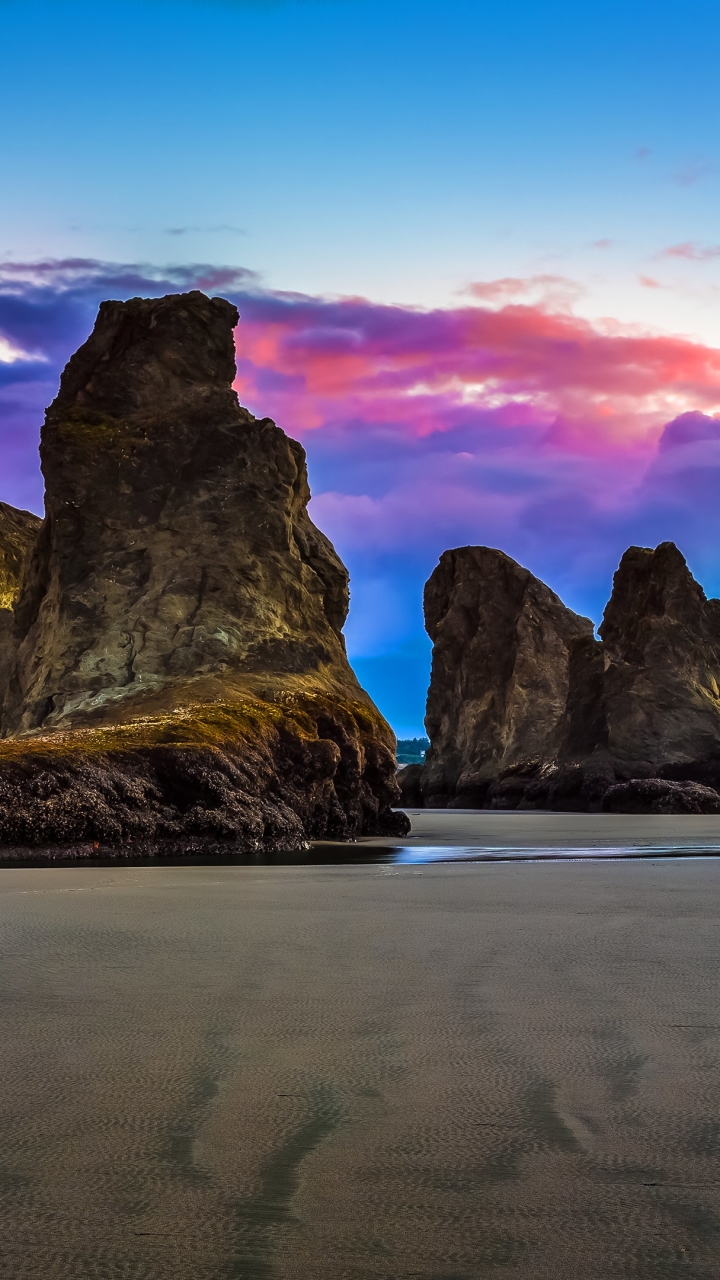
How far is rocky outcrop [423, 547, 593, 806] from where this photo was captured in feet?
413

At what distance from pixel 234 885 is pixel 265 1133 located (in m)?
10.6

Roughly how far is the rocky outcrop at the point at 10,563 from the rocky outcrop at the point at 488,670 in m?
63.3

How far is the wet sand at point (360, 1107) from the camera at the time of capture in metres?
2.85

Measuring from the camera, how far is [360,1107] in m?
3.95

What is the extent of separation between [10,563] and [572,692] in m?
55.8

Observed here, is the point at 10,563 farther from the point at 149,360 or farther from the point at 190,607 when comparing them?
the point at 190,607

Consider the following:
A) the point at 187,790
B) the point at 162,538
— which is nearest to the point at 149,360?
the point at 162,538

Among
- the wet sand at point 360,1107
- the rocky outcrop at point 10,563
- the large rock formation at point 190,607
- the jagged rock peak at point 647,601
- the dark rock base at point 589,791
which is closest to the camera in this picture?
the wet sand at point 360,1107

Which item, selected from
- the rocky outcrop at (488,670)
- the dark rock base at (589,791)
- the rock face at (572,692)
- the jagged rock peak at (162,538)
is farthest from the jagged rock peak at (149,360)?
the rocky outcrop at (488,670)

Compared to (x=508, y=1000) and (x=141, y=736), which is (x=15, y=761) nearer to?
(x=141, y=736)

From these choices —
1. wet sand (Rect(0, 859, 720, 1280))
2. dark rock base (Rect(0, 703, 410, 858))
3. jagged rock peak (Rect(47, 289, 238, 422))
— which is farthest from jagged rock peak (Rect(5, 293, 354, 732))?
wet sand (Rect(0, 859, 720, 1280))

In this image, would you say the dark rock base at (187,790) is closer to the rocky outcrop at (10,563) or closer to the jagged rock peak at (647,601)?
the rocky outcrop at (10,563)

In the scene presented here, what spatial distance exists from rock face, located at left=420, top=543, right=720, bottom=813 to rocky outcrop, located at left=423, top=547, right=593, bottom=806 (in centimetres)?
18

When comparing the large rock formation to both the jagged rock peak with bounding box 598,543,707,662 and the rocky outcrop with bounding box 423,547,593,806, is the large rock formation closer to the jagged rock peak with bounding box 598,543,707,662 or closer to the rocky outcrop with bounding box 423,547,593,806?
the jagged rock peak with bounding box 598,543,707,662
